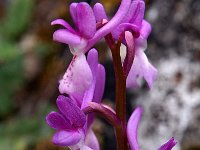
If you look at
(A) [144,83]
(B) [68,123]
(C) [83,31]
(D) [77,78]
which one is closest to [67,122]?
(B) [68,123]

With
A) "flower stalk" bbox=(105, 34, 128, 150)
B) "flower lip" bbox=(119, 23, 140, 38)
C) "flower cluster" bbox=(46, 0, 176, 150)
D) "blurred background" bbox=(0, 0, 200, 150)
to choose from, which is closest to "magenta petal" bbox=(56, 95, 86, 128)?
"flower cluster" bbox=(46, 0, 176, 150)

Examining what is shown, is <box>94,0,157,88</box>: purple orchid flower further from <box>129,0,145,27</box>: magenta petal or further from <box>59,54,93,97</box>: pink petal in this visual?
<box>59,54,93,97</box>: pink petal

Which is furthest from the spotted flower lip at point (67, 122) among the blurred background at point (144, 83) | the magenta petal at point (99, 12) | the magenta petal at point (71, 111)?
the blurred background at point (144, 83)

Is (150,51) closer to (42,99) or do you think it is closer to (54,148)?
(54,148)

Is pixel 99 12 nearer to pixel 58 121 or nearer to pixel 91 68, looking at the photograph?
pixel 91 68

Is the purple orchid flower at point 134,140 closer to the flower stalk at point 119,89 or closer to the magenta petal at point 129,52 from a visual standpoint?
the flower stalk at point 119,89
